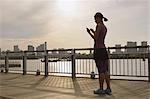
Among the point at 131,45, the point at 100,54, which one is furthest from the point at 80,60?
the point at 100,54

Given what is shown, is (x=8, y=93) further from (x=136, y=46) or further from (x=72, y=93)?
(x=136, y=46)

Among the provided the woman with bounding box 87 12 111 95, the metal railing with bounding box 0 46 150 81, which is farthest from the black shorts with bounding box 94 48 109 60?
the metal railing with bounding box 0 46 150 81

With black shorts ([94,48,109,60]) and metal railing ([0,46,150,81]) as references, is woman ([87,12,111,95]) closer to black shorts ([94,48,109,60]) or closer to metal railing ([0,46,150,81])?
black shorts ([94,48,109,60])

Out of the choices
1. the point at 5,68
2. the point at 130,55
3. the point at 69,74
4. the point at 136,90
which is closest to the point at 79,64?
the point at 69,74

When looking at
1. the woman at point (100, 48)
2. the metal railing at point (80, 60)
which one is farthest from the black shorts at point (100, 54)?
the metal railing at point (80, 60)

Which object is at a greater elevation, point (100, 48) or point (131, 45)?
point (131, 45)

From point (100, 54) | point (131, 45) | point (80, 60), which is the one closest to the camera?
point (100, 54)

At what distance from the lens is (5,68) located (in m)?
17.8

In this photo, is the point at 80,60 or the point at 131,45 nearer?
the point at 131,45

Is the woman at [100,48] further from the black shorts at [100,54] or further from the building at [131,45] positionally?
the building at [131,45]

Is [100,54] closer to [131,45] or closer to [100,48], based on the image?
[100,48]

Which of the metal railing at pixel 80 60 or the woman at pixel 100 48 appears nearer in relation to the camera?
the woman at pixel 100 48

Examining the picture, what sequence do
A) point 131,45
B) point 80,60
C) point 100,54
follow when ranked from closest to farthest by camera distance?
point 100,54 → point 131,45 → point 80,60

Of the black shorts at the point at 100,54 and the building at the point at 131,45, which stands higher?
the building at the point at 131,45
